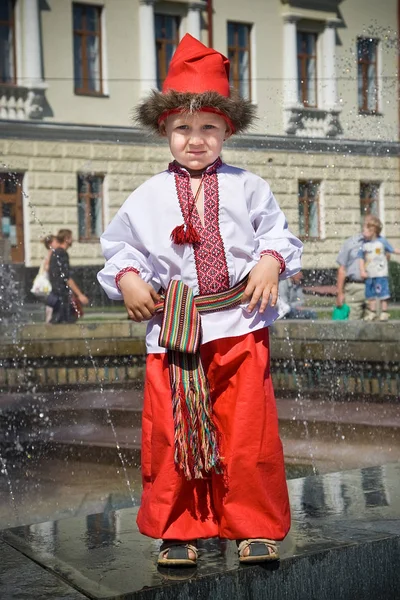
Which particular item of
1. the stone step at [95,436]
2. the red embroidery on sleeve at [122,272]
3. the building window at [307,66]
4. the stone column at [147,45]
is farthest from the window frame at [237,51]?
the red embroidery on sleeve at [122,272]

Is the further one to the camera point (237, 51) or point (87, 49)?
point (237, 51)

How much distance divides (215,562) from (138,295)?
735 millimetres

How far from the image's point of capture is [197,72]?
2.95 m

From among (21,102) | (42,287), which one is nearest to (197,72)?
(42,287)

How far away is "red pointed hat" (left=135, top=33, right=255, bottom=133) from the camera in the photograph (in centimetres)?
294

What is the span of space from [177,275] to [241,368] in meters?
0.31

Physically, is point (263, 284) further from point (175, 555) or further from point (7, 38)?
point (7, 38)

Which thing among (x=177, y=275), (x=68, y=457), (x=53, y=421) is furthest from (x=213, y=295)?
(x=53, y=421)

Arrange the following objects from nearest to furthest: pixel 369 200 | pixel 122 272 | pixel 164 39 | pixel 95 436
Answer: pixel 122 272
pixel 95 436
pixel 369 200
pixel 164 39

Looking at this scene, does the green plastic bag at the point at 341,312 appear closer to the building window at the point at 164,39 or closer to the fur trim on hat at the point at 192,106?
the fur trim on hat at the point at 192,106

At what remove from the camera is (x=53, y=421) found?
22.9 ft

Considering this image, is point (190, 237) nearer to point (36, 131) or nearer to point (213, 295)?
point (213, 295)

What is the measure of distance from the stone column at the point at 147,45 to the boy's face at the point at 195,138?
64.0 feet

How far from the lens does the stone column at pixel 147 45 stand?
2219 cm
